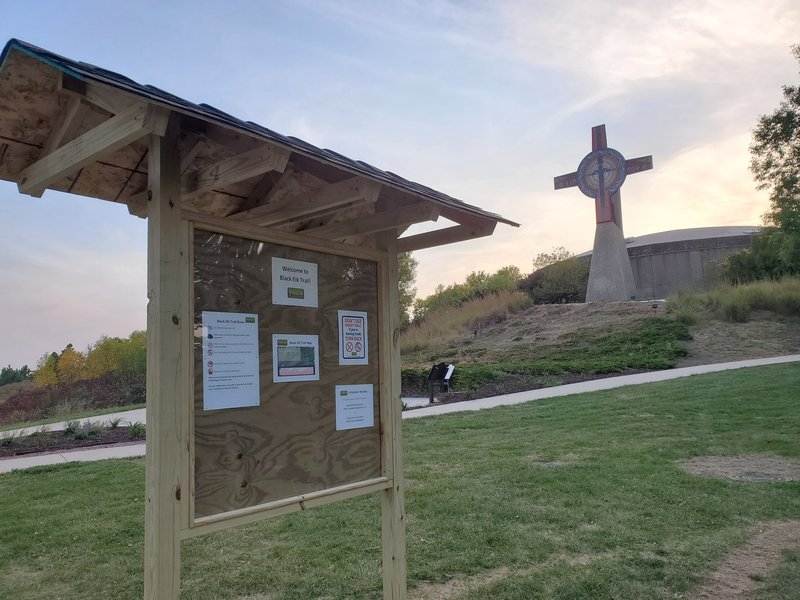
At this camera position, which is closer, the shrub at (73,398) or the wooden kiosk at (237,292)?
the wooden kiosk at (237,292)

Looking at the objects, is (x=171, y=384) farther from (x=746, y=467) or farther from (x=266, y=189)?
(x=746, y=467)

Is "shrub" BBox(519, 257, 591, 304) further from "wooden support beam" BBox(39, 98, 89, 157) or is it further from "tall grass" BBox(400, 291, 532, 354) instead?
"wooden support beam" BBox(39, 98, 89, 157)

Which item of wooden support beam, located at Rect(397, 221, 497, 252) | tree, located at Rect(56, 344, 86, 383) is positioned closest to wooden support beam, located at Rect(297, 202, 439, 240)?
wooden support beam, located at Rect(397, 221, 497, 252)

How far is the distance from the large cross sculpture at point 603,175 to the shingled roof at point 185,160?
29.2 m

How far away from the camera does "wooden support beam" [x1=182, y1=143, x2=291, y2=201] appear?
2621mm

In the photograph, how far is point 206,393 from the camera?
8.74 ft

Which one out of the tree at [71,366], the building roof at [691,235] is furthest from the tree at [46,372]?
the building roof at [691,235]

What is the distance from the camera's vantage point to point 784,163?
19172mm

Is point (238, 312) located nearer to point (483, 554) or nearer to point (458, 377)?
point (483, 554)

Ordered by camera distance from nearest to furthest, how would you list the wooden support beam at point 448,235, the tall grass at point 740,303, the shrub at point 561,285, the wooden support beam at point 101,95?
the wooden support beam at point 101,95 < the wooden support beam at point 448,235 < the tall grass at point 740,303 < the shrub at point 561,285

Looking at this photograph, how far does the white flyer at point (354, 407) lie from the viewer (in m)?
3.29

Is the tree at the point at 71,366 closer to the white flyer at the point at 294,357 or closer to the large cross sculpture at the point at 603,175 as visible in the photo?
the white flyer at the point at 294,357

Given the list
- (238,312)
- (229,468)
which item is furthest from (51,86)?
(229,468)

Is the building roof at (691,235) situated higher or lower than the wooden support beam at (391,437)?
higher
